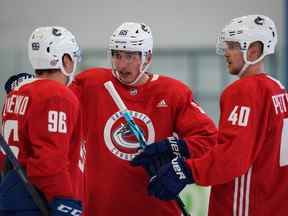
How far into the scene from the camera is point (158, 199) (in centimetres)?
320

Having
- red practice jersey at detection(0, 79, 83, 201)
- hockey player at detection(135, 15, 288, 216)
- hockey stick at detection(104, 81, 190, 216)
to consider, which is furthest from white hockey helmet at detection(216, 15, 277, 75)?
red practice jersey at detection(0, 79, 83, 201)

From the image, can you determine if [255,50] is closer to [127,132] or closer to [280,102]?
[280,102]

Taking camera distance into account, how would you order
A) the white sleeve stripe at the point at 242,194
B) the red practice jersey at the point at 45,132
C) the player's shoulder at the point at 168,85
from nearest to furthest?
the red practice jersey at the point at 45,132 < the white sleeve stripe at the point at 242,194 < the player's shoulder at the point at 168,85

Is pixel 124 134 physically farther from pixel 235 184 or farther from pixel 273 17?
pixel 273 17

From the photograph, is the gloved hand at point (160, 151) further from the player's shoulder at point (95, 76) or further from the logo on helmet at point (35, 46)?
the logo on helmet at point (35, 46)

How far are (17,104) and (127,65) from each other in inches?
21.2

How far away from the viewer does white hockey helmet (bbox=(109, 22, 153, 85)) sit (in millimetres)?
3176

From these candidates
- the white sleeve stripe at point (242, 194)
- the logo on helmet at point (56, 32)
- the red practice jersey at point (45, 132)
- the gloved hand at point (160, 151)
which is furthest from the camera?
the gloved hand at point (160, 151)

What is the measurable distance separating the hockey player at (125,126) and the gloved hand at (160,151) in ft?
0.11

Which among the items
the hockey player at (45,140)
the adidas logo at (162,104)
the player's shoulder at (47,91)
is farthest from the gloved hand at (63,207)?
the adidas logo at (162,104)

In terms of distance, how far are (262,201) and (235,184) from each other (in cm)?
10

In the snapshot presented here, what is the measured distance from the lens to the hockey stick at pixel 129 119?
3131mm

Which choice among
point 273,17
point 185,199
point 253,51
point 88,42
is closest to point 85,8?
point 88,42

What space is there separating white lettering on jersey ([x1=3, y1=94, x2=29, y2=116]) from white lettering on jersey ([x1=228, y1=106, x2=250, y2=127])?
0.64 meters
